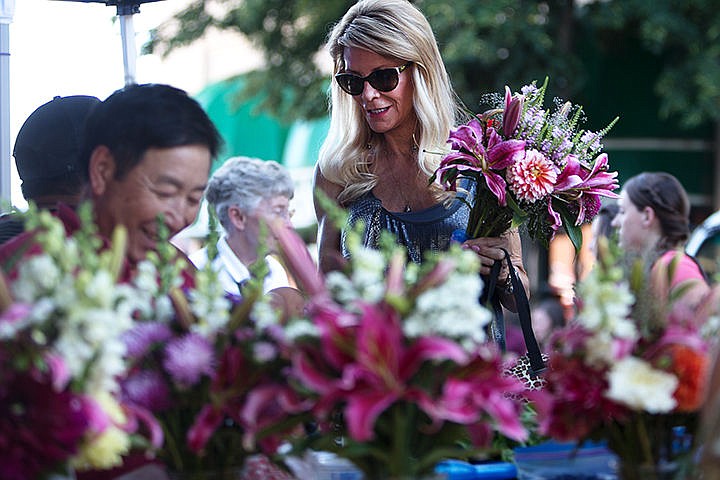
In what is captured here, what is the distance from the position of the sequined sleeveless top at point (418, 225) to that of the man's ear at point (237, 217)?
5.07 feet

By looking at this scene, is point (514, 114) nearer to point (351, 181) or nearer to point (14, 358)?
point (351, 181)

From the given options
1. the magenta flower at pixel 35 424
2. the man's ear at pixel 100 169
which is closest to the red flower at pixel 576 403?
the magenta flower at pixel 35 424

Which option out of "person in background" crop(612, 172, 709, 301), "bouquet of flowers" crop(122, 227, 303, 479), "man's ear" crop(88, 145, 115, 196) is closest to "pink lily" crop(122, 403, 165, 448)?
"bouquet of flowers" crop(122, 227, 303, 479)

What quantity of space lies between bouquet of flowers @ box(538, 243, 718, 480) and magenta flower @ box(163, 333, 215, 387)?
0.54m

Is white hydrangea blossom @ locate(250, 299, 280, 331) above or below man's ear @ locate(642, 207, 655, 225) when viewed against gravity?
above

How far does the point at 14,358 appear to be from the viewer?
1.56 metres

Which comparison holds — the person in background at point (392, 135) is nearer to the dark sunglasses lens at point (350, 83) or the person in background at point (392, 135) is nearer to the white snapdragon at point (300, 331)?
the dark sunglasses lens at point (350, 83)

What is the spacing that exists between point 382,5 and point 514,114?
1.80 feet

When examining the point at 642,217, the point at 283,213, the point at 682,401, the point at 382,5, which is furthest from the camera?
the point at 642,217

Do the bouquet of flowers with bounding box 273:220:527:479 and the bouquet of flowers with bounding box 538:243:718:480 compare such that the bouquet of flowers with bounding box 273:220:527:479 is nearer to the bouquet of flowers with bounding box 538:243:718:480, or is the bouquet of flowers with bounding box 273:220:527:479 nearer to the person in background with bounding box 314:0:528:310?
the bouquet of flowers with bounding box 538:243:718:480

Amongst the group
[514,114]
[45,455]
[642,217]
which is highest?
[514,114]

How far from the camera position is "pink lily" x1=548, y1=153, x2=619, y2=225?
9.07 ft

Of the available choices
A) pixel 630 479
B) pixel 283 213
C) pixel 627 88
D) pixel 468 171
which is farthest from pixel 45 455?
pixel 627 88

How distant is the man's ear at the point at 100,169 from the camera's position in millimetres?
2031
